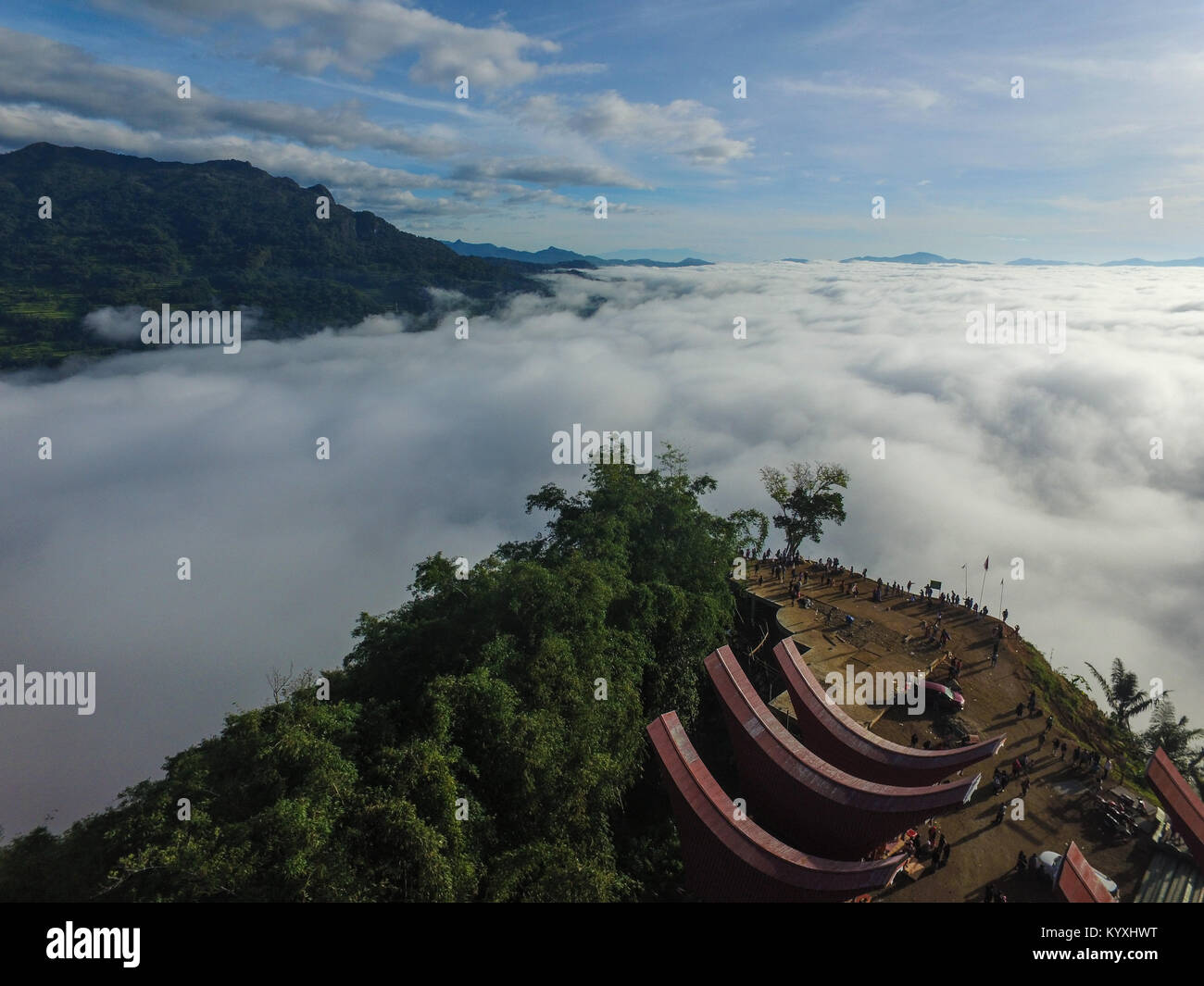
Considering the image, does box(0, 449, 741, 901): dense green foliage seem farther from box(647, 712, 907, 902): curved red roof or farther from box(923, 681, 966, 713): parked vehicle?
box(923, 681, 966, 713): parked vehicle

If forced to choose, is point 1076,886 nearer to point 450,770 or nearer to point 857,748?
point 857,748

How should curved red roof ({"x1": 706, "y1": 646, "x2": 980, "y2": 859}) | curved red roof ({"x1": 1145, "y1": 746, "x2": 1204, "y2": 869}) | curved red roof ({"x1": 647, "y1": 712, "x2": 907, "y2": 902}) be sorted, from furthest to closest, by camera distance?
curved red roof ({"x1": 706, "y1": 646, "x2": 980, "y2": 859})
curved red roof ({"x1": 1145, "y1": 746, "x2": 1204, "y2": 869})
curved red roof ({"x1": 647, "y1": 712, "x2": 907, "y2": 902})

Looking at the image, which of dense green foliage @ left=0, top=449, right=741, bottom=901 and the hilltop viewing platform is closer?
dense green foliage @ left=0, top=449, right=741, bottom=901

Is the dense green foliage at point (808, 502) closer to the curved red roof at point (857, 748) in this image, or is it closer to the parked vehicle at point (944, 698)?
the parked vehicle at point (944, 698)

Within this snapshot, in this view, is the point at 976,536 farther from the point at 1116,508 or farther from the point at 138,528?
the point at 138,528

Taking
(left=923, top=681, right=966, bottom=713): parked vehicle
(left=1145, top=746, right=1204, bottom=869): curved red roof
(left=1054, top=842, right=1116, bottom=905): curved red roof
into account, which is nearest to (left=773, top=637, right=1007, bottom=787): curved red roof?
(left=1145, top=746, right=1204, bottom=869): curved red roof

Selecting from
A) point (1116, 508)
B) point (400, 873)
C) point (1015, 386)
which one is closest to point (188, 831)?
point (400, 873)
